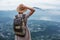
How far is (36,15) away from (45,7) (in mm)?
214

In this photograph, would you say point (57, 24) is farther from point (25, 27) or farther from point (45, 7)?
point (25, 27)

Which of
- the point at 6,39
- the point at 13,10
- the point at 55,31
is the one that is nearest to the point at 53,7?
the point at 55,31

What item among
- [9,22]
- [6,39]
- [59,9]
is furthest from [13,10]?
[59,9]

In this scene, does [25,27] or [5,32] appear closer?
[25,27]

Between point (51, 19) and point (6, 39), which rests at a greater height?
point (51, 19)

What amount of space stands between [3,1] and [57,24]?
1.04 meters

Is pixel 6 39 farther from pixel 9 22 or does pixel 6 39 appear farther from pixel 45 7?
pixel 45 7

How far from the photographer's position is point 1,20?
423cm

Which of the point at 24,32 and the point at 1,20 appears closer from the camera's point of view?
the point at 24,32

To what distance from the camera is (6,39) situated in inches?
166

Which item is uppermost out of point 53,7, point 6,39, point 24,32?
point 53,7

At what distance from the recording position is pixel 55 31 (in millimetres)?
4055

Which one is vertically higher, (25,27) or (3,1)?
(3,1)

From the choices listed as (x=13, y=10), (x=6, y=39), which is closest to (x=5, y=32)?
(x=6, y=39)
